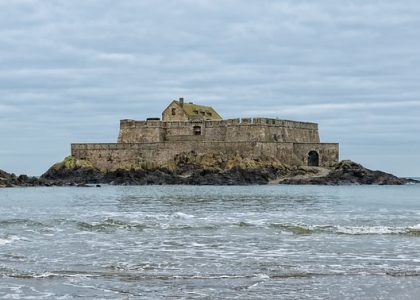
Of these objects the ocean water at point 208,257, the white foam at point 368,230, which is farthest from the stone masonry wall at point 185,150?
the white foam at point 368,230

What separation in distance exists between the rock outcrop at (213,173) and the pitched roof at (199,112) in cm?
580

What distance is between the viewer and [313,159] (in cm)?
5897

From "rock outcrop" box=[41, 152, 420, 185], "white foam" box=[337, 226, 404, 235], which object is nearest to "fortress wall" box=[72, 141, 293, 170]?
"rock outcrop" box=[41, 152, 420, 185]

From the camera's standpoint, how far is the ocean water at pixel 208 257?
951cm

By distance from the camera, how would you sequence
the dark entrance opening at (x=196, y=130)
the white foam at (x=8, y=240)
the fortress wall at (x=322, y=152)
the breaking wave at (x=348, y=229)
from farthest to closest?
the dark entrance opening at (x=196, y=130)
the fortress wall at (x=322, y=152)
the breaking wave at (x=348, y=229)
the white foam at (x=8, y=240)

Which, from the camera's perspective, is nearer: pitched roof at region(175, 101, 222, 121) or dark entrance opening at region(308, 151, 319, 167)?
dark entrance opening at region(308, 151, 319, 167)

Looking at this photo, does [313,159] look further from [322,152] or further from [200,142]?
[200,142]

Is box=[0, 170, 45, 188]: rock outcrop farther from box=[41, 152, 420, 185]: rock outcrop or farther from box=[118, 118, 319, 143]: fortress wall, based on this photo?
box=[118, 118, 319, 143]: fortress wall

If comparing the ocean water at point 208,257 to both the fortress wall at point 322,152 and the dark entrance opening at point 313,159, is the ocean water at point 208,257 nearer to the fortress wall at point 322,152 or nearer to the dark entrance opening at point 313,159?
the fortress wall at point 322,152

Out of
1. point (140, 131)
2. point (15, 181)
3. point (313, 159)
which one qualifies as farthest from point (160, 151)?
point (313, 159)

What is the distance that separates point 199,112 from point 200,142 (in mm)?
6573

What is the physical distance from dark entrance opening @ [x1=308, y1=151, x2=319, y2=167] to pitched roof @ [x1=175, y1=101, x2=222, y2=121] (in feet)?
31.7

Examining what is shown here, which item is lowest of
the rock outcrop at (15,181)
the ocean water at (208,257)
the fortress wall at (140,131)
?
the ocean water at (208,257)

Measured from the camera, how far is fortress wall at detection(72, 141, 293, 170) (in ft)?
182
